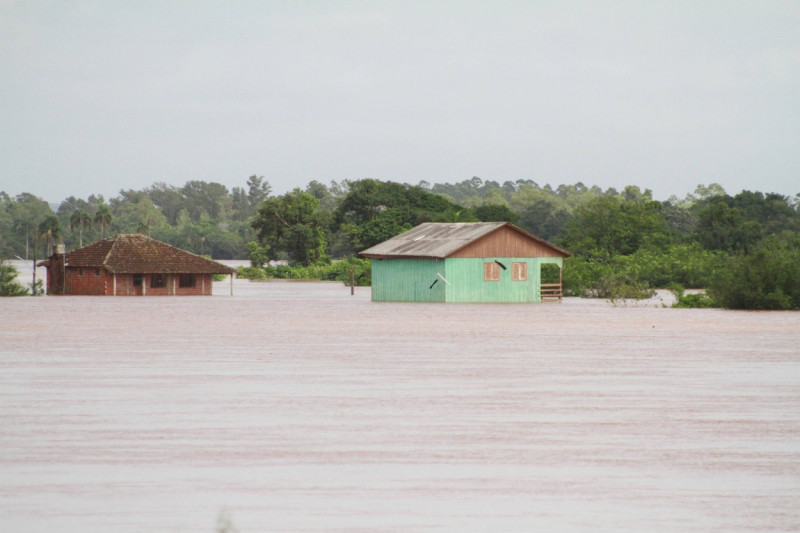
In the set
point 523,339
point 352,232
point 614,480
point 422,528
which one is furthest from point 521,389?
point 352,232

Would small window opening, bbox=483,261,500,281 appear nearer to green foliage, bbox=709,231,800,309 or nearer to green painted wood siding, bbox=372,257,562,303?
green painted wood siding, bbox=372,257,562,303

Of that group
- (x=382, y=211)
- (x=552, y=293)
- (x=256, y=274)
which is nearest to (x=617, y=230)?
(x=552, y=293)

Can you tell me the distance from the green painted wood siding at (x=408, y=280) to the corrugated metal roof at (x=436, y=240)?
628 mm

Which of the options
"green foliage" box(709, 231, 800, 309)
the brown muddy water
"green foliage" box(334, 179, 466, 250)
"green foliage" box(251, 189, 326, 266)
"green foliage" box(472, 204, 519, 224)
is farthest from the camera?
"green foliage" box(251, 189, 326, 266)

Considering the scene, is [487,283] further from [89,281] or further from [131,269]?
[89,281]

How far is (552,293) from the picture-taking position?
65.1 meters

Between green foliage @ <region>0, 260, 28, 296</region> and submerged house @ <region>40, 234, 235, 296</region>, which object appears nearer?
submerged house @ <region>40, 234, 235, 296</region>

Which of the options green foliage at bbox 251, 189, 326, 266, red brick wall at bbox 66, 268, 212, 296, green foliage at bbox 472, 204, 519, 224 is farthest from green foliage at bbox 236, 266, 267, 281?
red brick wall at bbox 66, 268, 212, 296

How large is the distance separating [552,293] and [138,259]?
78.7 feet

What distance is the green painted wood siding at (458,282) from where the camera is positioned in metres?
55.4

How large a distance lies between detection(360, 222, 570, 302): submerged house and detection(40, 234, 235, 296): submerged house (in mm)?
15471

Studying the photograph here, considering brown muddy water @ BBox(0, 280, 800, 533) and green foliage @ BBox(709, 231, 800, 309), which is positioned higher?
green foliage @ BBox(709, 231, 800, 309)

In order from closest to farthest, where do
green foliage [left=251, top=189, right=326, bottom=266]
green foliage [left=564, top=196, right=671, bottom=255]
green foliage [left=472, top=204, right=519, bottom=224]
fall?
green foliage [left=564, top=196, right=671, bottom=255]
green foliage [left=472, top=204, right=519, bottom=224]
green foliage [left=251, top=189, right=326, bottom=266]

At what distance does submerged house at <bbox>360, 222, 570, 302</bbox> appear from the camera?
55062mm
